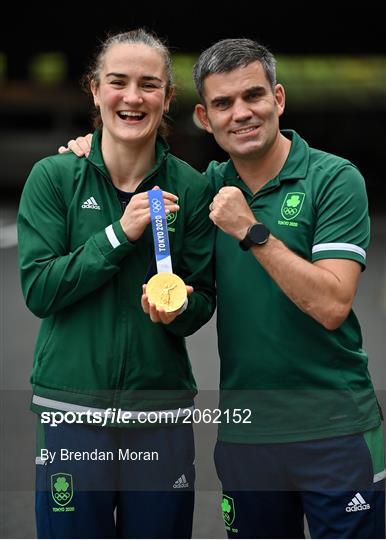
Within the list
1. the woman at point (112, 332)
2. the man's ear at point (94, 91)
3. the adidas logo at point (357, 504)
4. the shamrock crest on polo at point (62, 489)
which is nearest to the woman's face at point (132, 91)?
the woman at point (112, 332)

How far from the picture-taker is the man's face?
2.97m

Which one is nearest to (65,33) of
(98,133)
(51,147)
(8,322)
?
(51,147)

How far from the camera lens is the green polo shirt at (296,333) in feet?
9.50

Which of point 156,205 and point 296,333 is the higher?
point 156,205

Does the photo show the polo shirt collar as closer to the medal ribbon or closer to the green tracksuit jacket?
the green tracksuit jacket

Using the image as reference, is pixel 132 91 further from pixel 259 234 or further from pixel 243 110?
pixel 259 234

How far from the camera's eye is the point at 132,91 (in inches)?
113

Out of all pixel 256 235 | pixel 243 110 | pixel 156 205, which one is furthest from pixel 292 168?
pixel 156 205

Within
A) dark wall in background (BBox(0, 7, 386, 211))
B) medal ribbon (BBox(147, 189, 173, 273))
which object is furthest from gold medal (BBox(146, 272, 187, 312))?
dark wall in background (BBox(0, 7, 386, 211))

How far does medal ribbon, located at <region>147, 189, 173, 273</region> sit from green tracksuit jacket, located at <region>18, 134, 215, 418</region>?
0.33 feet

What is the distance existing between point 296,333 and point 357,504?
0.59 meters

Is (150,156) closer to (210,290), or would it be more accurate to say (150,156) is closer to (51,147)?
(210,290)

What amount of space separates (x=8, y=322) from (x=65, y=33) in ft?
55.4

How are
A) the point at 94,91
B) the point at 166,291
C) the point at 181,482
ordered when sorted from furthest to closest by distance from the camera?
the point at 94,91 → the point at 181,482 → the point at 166,291
